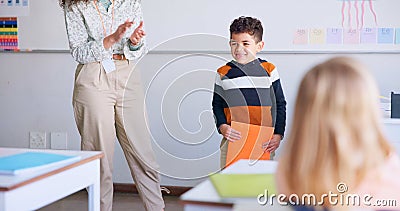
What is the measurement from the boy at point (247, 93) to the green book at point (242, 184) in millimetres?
816

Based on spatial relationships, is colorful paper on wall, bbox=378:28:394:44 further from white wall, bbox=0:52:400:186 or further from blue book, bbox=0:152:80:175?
blue book, bbox=0:152:80:175

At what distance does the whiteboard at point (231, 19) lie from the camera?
3.16 m

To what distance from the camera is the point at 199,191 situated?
4.69 ft

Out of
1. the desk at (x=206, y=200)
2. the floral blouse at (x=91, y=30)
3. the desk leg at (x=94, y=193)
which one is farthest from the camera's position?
the floral blouse at (x=91, y=30)

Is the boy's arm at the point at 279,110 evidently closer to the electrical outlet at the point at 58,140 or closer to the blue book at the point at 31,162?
the blue book at the point at 31,162

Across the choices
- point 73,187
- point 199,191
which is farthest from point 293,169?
point 73,187

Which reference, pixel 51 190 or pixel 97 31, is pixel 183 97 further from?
pixel 51 190

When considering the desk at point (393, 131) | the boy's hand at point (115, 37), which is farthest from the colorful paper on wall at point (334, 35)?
the boy's hand at point (115, 37)

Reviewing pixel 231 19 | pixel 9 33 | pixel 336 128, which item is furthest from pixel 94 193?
pixel 9 33

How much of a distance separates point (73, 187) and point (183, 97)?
1339 mm

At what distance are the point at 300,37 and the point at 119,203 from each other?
147cm

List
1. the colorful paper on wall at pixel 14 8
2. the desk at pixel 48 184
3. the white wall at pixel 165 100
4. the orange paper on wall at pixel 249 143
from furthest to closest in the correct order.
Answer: the colorful paper on wall at pixel 14 8, the white wall at pixel 165 100, the orange paper on wall at pixel 249 143, the desk at pixel 48 184

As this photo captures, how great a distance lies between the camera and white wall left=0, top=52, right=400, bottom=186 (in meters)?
3.11

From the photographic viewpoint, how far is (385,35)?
10.3 feet
